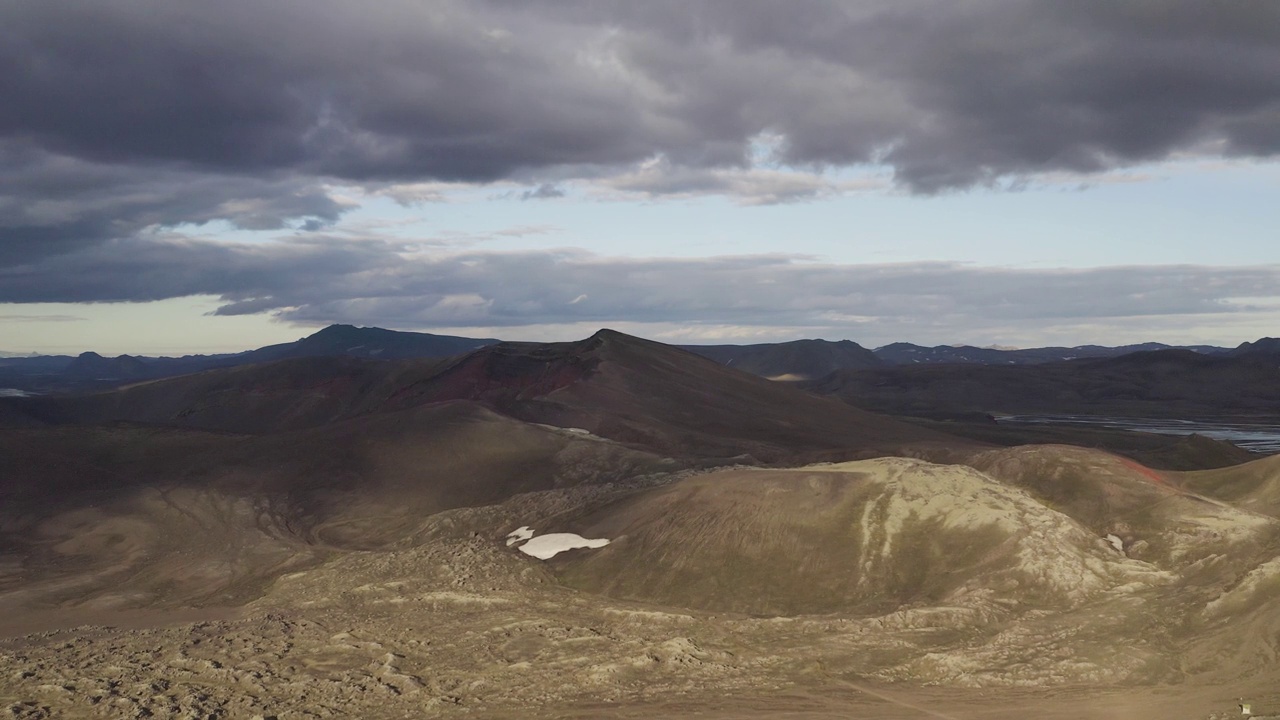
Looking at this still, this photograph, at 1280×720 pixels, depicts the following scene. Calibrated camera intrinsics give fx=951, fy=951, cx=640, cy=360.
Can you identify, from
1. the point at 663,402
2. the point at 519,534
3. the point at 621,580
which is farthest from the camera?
the point at 663,402

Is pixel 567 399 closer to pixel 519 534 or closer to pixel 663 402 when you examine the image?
pixel 663 402

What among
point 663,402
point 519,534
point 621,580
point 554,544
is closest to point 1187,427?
point 663,402

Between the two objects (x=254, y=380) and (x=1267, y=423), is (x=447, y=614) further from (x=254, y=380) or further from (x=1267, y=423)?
(x=1267, y=423)

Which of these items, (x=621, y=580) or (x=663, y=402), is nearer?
(x=621, y=580)

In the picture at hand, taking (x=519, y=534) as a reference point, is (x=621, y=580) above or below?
below

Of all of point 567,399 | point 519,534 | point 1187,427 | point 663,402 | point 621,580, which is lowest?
point 1187,427

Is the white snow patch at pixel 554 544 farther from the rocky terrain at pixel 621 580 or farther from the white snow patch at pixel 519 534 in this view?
the white snow patch at pixel 519 534

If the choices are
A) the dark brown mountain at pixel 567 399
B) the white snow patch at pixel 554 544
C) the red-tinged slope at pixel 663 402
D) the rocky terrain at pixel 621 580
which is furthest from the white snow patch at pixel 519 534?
the dark brown mountain at pixel 567 399
